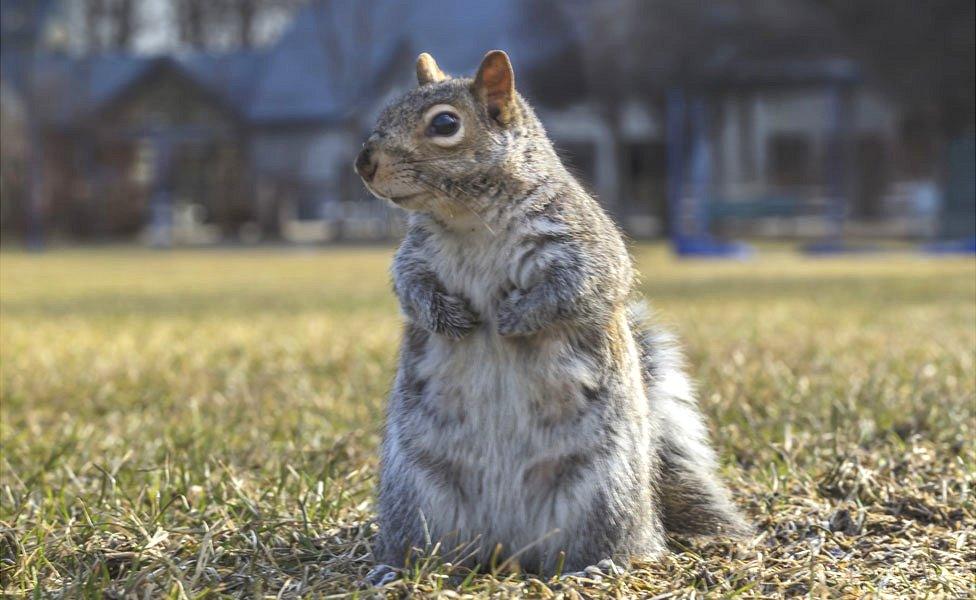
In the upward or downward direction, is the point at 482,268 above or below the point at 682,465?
above

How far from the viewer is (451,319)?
1.98 meters

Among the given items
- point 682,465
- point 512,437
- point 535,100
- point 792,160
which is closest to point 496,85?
point 512,437

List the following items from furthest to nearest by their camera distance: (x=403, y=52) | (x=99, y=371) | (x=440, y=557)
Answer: (x=403, y=52) < (x=99, y=371) < (x=440, y=557)

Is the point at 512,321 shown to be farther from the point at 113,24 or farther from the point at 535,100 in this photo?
the point at 113,24

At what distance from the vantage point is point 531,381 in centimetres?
200

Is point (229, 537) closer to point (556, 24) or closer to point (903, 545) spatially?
point (903, 545)

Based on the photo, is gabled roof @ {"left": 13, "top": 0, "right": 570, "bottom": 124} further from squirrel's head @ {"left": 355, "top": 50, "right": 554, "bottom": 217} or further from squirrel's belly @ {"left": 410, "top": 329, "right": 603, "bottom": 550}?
squirrel's belly @ {"left": 410, "top": 329, "right": 603, "bottom": 550}

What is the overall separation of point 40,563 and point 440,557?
0.75m

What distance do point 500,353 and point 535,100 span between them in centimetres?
1501

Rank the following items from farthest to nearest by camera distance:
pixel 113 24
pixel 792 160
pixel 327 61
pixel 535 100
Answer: pixel 113 24
pixel 792 160
pixel 327 61
pixel 535 100

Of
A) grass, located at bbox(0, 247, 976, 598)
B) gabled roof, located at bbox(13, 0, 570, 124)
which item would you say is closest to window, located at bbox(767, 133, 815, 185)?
gabled roof, located at bbox(13, 0, 570, 124)

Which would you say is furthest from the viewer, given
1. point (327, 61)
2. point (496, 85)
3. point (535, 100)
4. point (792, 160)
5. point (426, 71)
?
point (792, 160)

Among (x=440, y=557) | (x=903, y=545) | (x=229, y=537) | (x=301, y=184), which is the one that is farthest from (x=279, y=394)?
(x=301, y=184)

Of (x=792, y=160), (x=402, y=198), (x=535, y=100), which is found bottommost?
(x=402, y=198)
